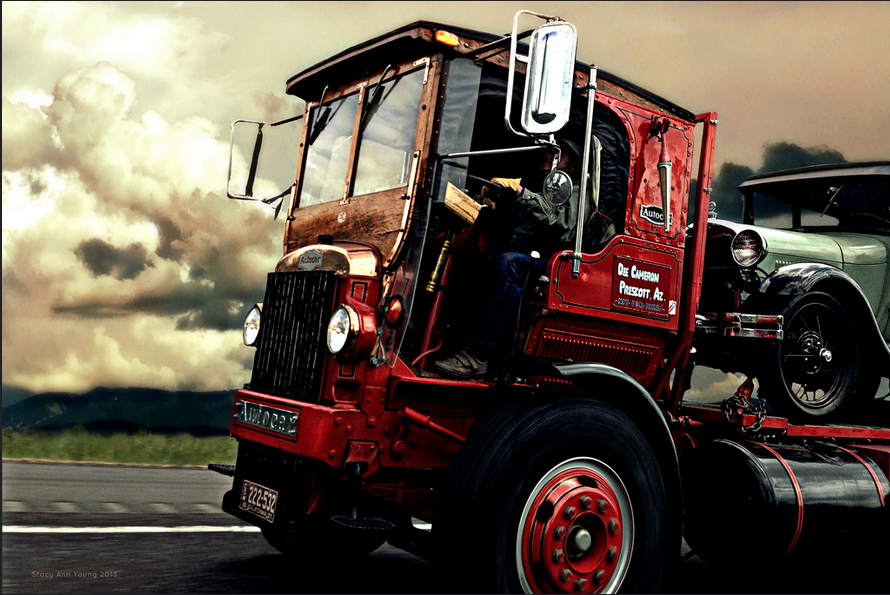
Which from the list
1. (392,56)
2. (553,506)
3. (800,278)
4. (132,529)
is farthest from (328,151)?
(800,278)

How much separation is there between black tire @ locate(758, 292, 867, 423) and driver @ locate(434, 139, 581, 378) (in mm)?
2000

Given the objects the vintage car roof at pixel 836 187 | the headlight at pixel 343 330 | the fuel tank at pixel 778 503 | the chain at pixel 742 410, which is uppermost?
the vintage car roof at pixel 836 187

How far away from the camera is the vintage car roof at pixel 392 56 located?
4867mm

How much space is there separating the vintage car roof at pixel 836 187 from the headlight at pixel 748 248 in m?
2.25

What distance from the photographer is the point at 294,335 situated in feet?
16.2

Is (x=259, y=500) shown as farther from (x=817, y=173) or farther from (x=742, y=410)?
(x=817, y=173)

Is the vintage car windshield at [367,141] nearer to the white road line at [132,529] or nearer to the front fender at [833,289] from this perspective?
the white road line at [132,529]

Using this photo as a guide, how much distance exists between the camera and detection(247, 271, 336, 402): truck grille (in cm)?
469

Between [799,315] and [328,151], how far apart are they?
3.53 m

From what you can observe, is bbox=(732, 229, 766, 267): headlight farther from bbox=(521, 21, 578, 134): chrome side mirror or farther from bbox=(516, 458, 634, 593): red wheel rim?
bbox=(521, 21, 578, 134): chrome side mirror

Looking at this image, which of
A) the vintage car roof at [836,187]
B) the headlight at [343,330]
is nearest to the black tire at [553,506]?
the headlight at [343,330]

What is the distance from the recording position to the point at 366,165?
5270 mm

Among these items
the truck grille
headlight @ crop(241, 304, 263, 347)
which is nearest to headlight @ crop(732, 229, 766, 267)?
the truck grille

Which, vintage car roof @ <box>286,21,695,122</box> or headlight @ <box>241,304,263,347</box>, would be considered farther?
headlight @ <box>241,304,263,347</box>
